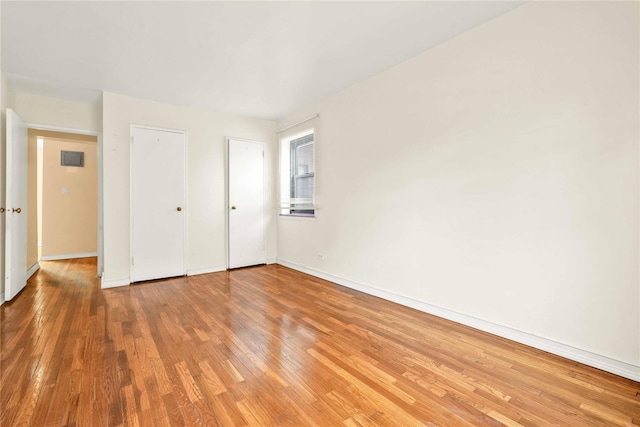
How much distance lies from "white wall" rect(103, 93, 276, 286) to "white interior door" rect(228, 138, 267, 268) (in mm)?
134

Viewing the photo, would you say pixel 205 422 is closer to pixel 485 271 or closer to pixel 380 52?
pixel 485 271

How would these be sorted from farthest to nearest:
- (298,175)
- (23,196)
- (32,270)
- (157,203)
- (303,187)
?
(298,175) < (303,187) < (32,270) < (157,203) < (23,196)

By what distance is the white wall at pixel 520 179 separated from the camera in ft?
6.08

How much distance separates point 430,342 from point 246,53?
316 centimetres

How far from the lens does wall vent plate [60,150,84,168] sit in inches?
237

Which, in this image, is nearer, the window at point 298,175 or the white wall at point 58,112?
the white wall at point 58,112

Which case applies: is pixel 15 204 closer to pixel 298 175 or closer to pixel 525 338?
pixel 298 175

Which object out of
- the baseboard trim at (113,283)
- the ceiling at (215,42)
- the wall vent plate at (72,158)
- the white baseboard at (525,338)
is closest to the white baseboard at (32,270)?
the baseboard trim at (113,283)

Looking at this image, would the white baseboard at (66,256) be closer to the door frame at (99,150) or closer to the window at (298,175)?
the door frame at (99,150)

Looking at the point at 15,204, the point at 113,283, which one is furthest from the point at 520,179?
the point at 15,204

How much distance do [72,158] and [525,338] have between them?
8.21 metres

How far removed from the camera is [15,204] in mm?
3293

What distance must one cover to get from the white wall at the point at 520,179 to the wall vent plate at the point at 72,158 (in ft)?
20.9

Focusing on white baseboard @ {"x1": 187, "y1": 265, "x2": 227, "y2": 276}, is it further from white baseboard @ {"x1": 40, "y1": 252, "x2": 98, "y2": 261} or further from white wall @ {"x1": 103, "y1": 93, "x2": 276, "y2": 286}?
white baseboard @ {"x1": 40, "y1": 252, "x2": 98, "y2": 261}
